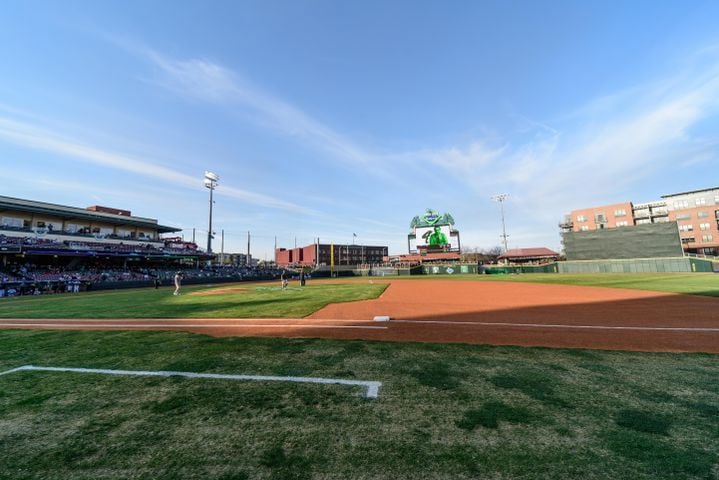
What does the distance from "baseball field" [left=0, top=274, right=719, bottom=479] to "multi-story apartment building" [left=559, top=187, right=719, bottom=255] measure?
67.0 metres

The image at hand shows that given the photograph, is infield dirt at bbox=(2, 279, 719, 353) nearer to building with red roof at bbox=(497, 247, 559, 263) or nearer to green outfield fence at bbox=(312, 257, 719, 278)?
green outfield fence at bbox=(312, 257, 719, 278)

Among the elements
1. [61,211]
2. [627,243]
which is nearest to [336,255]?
[61,211]

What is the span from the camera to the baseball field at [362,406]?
245cm

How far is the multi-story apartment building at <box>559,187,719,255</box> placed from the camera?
2405 inches

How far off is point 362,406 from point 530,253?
8499cm

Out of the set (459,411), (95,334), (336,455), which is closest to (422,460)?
(336,455)

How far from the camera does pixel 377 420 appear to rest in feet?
10.5

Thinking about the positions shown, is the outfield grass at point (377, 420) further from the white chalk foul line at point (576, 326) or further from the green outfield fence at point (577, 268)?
the green outfield fence at point (577, 268)

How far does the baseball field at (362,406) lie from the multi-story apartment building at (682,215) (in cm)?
A: 6696

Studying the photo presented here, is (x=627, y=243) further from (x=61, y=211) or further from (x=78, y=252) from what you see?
(x=61, y=211)

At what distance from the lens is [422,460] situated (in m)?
2.46

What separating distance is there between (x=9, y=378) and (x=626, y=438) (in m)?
8.72

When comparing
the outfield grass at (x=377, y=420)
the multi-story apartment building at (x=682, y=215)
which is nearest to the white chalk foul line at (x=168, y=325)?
the outfield grass at (x=377, y=420)

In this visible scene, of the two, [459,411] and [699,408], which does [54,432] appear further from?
[699,408]
